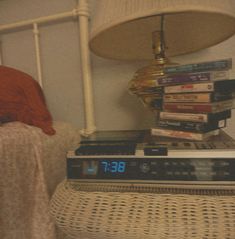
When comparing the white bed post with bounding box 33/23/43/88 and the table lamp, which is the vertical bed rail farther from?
the table lamp

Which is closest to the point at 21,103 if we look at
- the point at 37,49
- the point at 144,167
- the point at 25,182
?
the point at 25,182

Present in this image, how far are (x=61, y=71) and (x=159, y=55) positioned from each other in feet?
1.68

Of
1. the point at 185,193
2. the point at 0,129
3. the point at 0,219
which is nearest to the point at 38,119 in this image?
the point at 0,129

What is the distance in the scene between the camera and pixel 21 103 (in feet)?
2.53

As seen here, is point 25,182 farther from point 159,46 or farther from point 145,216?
point 159,46

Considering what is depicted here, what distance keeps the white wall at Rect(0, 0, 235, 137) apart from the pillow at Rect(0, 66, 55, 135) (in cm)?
26

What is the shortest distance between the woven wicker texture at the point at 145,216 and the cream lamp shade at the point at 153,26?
1.20 ft

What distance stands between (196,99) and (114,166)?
0.24 meters

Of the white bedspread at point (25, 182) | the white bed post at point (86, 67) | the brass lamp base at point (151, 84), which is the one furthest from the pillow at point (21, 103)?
the brass lamp base at point (151, 84)

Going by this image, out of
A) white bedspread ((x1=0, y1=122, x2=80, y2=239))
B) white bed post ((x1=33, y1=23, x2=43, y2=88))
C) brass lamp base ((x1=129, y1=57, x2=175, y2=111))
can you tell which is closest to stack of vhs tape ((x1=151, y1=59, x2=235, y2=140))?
brass lamp base ((x1=129, y1=57, x2=175, y2=111))

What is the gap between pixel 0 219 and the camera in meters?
0.60

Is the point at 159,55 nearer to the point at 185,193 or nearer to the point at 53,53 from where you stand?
the point at 185,193

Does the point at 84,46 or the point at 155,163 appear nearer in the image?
the point at 155,163

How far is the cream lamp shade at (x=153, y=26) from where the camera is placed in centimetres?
49
